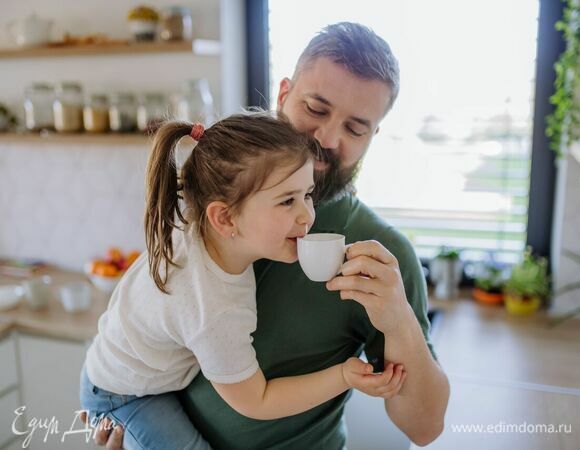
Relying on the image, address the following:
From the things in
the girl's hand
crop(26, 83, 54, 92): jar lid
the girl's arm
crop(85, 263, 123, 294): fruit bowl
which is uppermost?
crop(26, 83, 54, 92): jar lid

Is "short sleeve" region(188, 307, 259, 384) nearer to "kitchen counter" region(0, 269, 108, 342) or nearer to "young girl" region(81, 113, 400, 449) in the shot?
"young girl" region(81, 113, 400, 449)

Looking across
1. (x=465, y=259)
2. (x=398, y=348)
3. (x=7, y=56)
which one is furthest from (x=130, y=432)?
(x=7, y=56)

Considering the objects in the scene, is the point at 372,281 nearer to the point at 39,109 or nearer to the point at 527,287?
the point at 527,287

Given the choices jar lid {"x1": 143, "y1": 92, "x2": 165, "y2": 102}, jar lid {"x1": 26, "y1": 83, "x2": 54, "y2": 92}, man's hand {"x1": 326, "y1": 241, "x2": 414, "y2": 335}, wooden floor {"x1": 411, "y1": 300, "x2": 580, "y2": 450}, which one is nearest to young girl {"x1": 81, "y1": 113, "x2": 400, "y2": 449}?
man's hand {"x1": 326, "y1": 241, "x2": 414, "y2": 335}

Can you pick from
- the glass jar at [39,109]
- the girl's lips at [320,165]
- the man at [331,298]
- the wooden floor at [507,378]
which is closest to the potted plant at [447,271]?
the wooden floor at [507,378]

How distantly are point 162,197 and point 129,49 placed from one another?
1471 mm

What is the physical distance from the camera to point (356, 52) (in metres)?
1.14

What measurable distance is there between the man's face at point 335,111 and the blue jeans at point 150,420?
56 cm

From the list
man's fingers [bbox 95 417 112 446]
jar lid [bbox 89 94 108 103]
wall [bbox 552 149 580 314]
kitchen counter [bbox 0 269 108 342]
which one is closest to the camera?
man's fingers [bbox 95 417 112 446]

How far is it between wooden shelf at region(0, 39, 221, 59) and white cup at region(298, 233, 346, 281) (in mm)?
1487

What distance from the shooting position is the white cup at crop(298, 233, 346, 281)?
37.4 inches

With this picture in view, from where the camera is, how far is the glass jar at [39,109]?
2682mm

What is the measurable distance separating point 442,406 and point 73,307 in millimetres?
1655

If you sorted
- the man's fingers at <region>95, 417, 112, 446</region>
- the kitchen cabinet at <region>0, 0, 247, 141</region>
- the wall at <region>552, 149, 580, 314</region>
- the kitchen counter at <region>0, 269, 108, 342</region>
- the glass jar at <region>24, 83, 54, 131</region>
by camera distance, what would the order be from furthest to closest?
the glass jar at <region>24, 83, 54, 131</region>, the kitchen cabinet at <region>0, 0, 247, 141</region>, the kitchen counter at <region>0, 269, 108, 342</region>, the wall at <region>552, 149, 580, 314</region>, the man's fingers at <region>95, 417, 112, 446</region>
